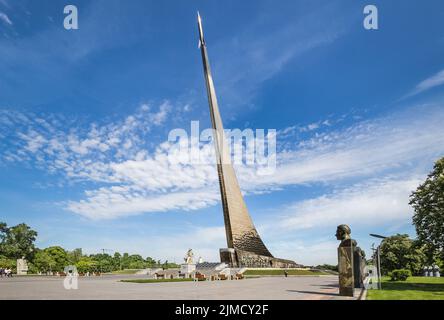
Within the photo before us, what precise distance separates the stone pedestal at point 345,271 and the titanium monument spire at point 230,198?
23.5 m

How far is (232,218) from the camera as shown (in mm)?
36906

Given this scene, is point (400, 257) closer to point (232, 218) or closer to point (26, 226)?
point (232, 218)

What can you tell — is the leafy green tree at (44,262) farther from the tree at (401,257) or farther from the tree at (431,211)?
the tree at (431,211)

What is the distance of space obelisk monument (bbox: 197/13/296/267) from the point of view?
36031 millimetres

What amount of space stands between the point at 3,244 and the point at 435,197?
69918 mm

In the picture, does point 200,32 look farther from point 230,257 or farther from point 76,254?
point 76,254

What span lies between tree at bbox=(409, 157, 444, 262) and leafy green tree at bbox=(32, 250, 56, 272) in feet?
196

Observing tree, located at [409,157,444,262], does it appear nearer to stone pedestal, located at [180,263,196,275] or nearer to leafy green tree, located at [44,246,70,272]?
stone pedestal, located at [180,263,196,275]

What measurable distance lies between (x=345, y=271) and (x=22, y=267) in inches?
2543

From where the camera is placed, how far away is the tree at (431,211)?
17114mm

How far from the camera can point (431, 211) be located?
Answer: 17750mm

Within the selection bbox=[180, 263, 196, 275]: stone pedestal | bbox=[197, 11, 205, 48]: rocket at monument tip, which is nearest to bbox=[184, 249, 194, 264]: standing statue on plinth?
bbox=[180, 263, 196, 275]: stone pedestal

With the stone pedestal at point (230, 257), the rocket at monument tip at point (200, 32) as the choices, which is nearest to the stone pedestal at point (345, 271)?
the stone pedestal at point (230, 257)
